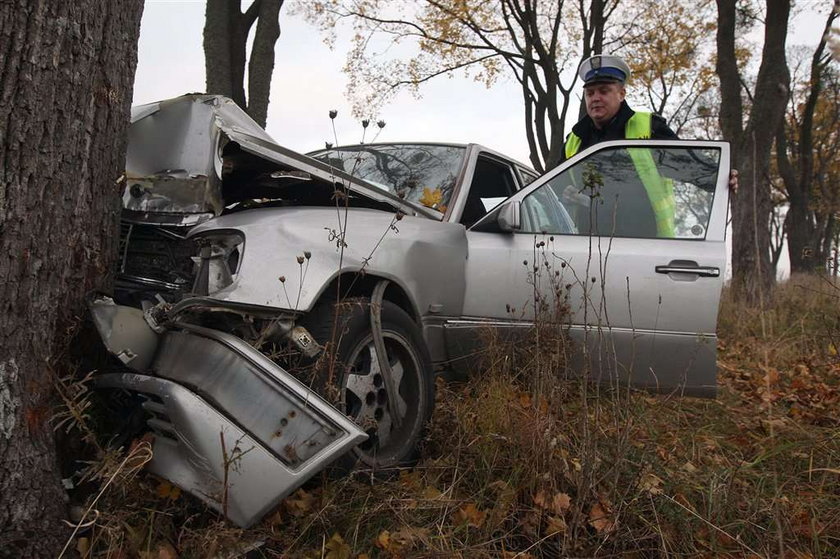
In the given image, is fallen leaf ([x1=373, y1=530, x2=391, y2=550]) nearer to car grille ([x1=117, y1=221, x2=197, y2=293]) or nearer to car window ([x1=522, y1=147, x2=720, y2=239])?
car grille ([x1=117, y1=221, x2=197, y2=293])

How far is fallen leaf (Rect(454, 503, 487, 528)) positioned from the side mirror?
1593mm

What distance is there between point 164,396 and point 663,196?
2.81 m

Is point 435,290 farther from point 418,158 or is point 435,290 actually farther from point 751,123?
point 751,123

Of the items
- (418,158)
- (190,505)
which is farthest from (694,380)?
(190,505)

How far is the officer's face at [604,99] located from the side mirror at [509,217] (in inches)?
51.4

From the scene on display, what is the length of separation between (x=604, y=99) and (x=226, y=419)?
3.31m

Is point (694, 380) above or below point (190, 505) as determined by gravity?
above

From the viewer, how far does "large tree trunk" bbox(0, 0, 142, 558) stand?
201 centimetres

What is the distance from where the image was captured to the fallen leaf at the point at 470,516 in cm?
227

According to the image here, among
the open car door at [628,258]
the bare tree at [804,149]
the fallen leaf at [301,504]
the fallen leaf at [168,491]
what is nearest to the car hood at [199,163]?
the open car door at [628,258]

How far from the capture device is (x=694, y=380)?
3.46 meters

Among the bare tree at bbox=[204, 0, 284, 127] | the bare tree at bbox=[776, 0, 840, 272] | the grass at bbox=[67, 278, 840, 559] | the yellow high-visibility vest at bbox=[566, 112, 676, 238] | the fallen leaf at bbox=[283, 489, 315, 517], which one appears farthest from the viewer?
the bare tree at bbox=[776, 0, 840, 272]

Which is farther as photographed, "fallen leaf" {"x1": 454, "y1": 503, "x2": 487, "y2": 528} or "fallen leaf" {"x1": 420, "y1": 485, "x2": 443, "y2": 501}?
"fallen leaf" {"x1": 420, "y1": 485, "x2": 443, "y2": 501}

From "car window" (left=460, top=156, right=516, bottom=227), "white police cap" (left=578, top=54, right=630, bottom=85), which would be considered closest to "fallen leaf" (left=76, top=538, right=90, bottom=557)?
"car window" (left=460, top=156, right=516, bottom=227)
